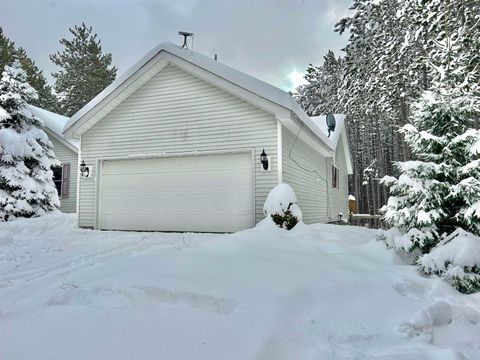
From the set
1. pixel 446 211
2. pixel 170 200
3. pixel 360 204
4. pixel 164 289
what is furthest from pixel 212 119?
pixel 360 204

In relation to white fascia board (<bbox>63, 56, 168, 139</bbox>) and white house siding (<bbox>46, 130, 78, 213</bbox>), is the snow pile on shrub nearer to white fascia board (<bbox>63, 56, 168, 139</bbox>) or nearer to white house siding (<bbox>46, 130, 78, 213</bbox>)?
white fascia board (<bbox>63, 56, 168, 139</bbox>)

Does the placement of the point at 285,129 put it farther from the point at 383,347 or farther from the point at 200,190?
the point at 383,347

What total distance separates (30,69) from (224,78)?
82.0 feet

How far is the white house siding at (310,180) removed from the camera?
29.8 feet

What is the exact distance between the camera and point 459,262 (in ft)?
13.2

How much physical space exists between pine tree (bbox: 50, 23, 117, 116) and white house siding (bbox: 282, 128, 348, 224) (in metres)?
22.3

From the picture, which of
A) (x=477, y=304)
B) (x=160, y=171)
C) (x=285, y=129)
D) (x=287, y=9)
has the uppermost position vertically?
(x=287, y=9)

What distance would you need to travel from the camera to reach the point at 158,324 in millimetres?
2559

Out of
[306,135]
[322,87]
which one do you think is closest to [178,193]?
[306,135]

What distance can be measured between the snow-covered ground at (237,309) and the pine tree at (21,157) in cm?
828

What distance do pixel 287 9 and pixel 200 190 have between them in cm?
1122

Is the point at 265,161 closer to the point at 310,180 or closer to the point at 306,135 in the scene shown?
the point at 306,135

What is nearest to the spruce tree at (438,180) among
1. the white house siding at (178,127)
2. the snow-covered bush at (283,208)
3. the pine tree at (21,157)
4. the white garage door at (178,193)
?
the snow-covered bush at (283,208)

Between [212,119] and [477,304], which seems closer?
[477,304]
